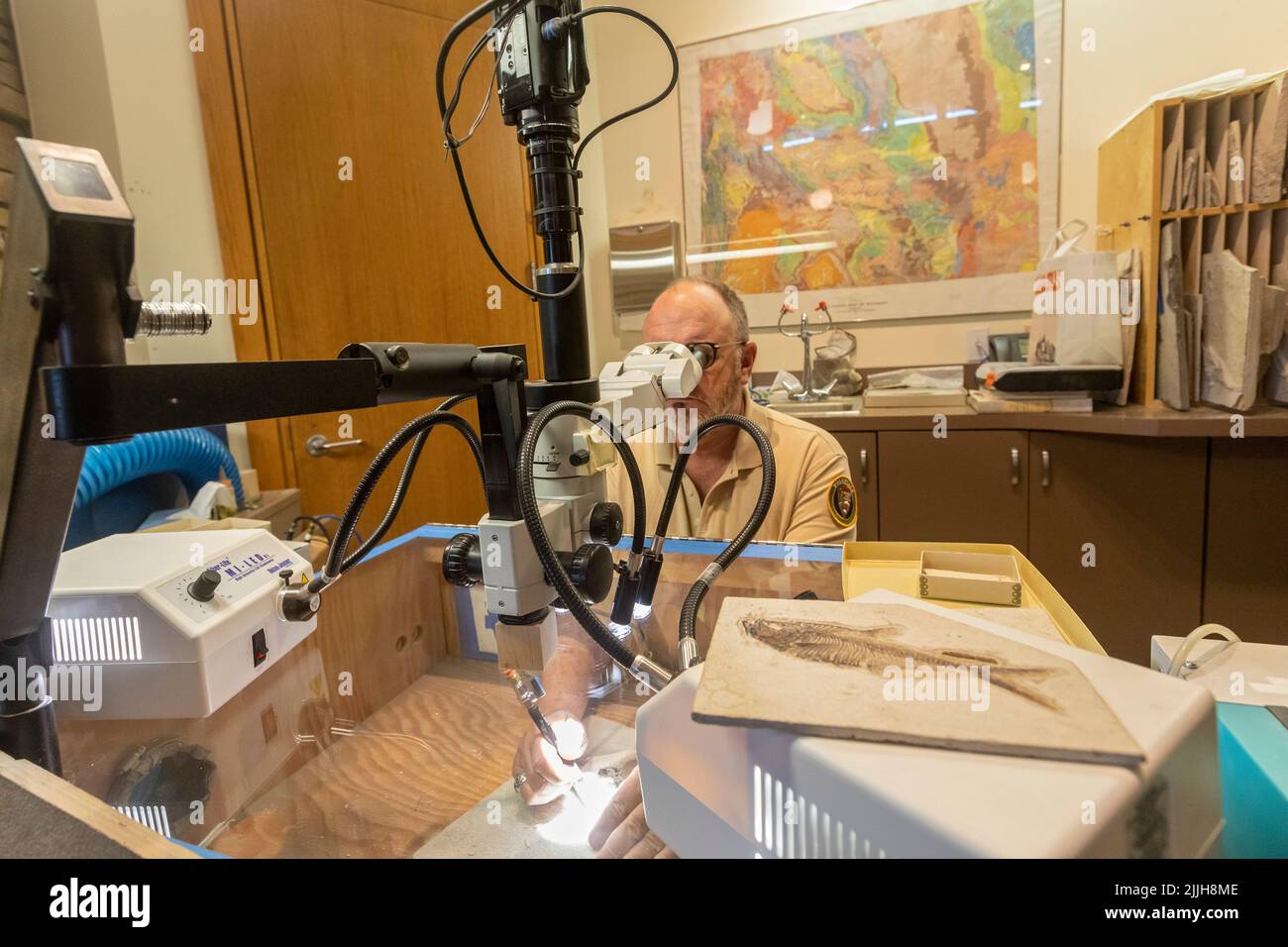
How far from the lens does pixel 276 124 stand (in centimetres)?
195

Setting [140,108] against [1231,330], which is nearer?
[140,108]

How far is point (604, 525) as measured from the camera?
625 millimetres

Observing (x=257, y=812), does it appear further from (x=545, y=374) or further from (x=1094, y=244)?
(x=1094, y=244)

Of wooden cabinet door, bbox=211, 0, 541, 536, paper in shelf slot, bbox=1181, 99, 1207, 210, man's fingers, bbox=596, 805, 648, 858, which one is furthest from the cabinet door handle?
paper in shelf slot, bbox=1181, 99, 1207, 210

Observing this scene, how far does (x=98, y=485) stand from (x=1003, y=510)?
2205 mm

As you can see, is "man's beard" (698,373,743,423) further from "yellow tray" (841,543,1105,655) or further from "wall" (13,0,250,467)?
"wall" (13,0,250,467)

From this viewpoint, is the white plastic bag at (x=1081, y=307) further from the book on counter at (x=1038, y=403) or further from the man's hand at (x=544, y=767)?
the man's hand at (x=544, y=767)

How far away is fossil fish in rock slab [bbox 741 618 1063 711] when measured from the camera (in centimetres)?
44

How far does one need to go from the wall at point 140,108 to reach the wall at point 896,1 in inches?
65.4

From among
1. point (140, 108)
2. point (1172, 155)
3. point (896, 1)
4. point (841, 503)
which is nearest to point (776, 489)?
point (841, 503)

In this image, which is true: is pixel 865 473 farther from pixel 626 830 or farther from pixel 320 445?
pixel 626 830

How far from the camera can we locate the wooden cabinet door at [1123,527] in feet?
6.37

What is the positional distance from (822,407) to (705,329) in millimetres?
1041
